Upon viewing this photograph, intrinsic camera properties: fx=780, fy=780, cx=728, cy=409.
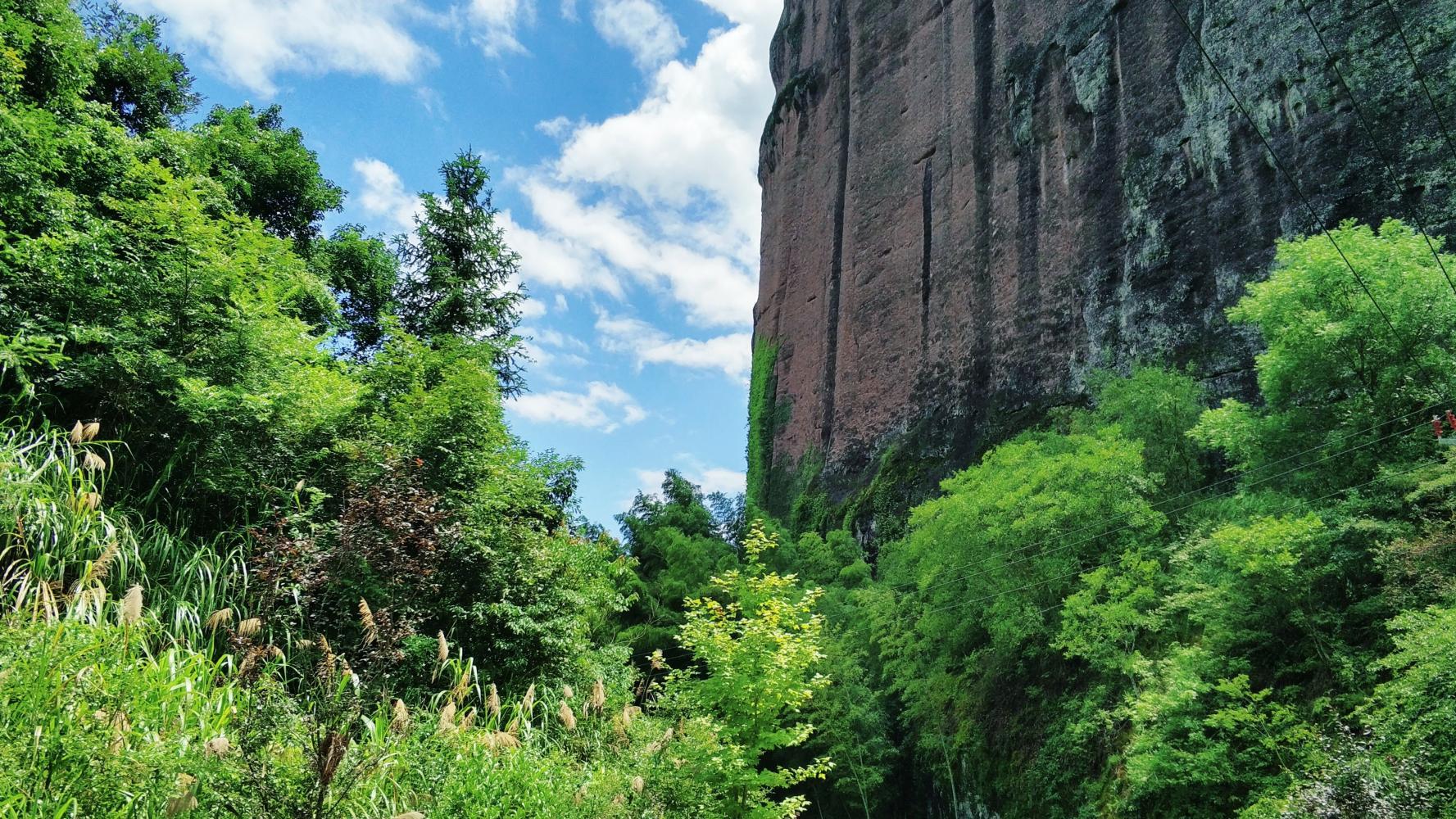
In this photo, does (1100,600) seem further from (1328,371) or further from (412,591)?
(412,591)

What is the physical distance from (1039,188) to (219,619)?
24.8 m

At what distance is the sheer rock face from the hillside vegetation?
5182 millimetres

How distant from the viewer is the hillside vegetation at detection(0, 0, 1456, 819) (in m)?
4.55

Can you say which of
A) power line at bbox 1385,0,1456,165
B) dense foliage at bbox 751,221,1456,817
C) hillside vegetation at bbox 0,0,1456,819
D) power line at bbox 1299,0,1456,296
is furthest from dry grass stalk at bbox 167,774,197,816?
power line at bbox 1299,0,1456,296

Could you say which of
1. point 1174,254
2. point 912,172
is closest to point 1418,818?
point 1174,254

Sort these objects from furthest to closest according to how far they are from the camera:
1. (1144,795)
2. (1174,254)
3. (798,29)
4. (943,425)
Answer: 1. (798,29)
2. (943,425)
3. (1174,254)
4. (1144,795)

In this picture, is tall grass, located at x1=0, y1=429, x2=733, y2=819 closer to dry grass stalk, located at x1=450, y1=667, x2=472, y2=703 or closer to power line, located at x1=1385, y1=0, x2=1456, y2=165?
dry grass stalk, located at x1=450, y1=667, x2=472, y2=703

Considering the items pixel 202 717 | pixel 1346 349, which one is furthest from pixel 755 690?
pixel 1346 349

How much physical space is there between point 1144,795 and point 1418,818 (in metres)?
4.34

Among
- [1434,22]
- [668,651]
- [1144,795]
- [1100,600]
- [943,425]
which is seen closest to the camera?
[1144,795]

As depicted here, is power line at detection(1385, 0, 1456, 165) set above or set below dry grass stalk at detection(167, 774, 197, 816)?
above

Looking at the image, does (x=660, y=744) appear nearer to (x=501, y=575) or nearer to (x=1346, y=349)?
(x=501, y=575)

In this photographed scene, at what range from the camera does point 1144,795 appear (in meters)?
9.90

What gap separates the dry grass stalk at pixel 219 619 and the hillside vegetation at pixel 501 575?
0.23 feet
